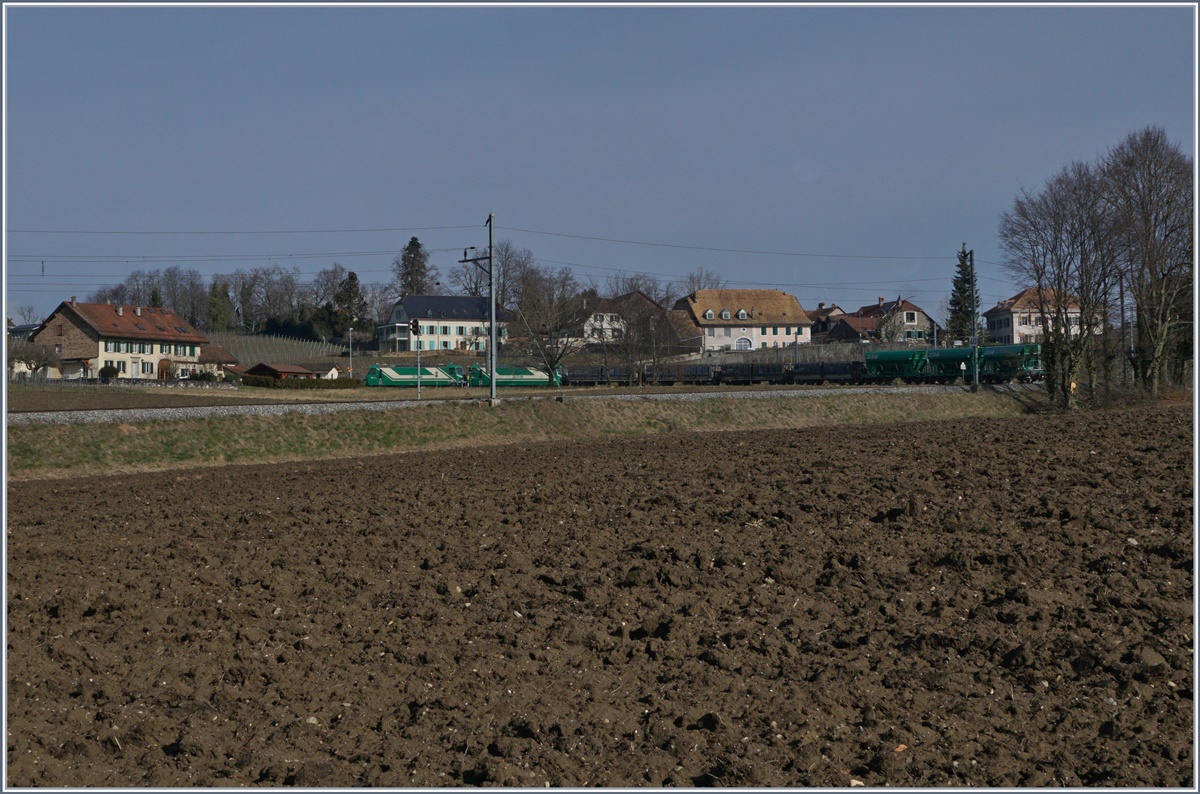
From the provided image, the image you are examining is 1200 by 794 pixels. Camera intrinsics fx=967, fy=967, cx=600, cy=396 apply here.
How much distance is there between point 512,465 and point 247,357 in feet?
320

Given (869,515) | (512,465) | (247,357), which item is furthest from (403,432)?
(247,357)

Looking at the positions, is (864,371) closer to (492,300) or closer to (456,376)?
(456,376)

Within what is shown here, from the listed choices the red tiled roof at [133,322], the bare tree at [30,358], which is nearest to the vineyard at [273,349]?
the red tiled roof at [133,322]

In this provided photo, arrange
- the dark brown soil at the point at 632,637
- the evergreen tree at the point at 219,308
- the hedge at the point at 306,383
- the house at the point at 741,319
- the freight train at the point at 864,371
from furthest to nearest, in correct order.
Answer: the evergreen tree at the point at 219,308 → the house at the point at 741,319 → the hedge at the point at 306,383 → the freight train at the point at 864,371 → the dark brown soil at the point at 632,637

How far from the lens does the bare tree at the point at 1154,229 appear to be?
44.4 m

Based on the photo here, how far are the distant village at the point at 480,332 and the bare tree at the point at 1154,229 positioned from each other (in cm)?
609

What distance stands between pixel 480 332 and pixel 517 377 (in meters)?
29.4

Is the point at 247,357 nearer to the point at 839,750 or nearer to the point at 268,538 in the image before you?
the point at 268,538

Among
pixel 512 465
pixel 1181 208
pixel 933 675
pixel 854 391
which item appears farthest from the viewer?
pixel 854 391

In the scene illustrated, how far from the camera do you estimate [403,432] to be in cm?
3328

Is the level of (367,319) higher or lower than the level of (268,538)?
A: higher

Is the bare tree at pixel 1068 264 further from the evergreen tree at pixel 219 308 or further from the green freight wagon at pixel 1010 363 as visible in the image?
the evergreen tree at pixel 219 308

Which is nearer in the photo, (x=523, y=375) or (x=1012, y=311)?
(x=523, y=375)

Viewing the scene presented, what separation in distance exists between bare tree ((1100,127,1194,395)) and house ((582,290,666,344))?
37.8 m
